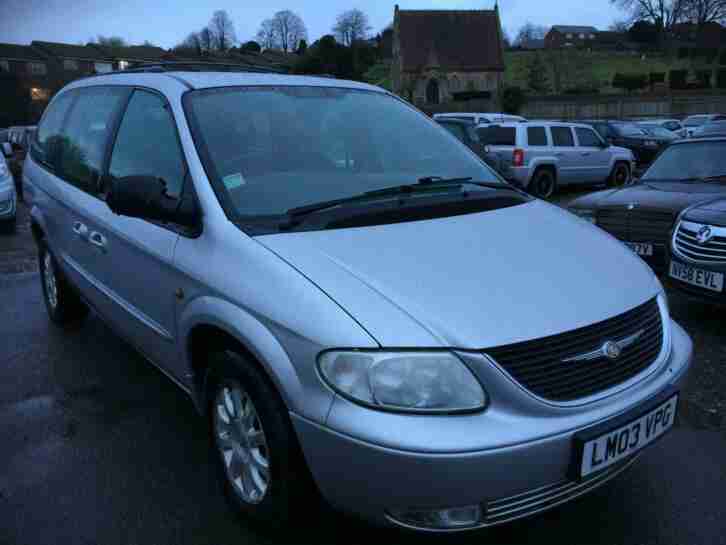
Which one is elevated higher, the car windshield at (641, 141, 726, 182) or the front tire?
the car windshield at (641, 141, 726, 182)

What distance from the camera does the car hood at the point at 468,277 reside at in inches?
82.8

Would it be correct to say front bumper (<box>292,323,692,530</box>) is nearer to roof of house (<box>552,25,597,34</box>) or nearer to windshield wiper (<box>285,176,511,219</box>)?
windshield wiper (<box>285,176,511,219</box>)

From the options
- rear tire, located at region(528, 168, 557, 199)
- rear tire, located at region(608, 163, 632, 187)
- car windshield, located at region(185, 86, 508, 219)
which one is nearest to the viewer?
car windshield, located at region(185, 86, 508, 219)

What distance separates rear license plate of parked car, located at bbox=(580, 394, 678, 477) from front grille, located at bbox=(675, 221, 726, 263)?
2579 mm

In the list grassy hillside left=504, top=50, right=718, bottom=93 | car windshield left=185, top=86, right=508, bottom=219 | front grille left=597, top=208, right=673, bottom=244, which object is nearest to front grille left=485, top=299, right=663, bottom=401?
car windshield left=185, top=86, right=508, bottom=219

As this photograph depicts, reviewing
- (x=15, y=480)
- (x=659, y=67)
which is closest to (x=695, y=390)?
(x=15, y=480)

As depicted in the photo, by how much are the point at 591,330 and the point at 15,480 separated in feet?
8.91

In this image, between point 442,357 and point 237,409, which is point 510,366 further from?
point 237,409

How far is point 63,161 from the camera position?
4.40 m

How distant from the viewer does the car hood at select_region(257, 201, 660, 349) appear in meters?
2.10

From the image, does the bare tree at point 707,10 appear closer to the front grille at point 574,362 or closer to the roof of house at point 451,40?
the roof of house at point 451,40

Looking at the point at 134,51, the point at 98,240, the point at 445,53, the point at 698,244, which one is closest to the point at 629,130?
the point at 698,244

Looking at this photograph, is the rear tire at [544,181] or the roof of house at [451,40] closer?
the rear tire at [544,181]

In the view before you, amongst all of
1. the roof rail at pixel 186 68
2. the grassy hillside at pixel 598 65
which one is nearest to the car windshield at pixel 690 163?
the roof rail at pixel 186 68
